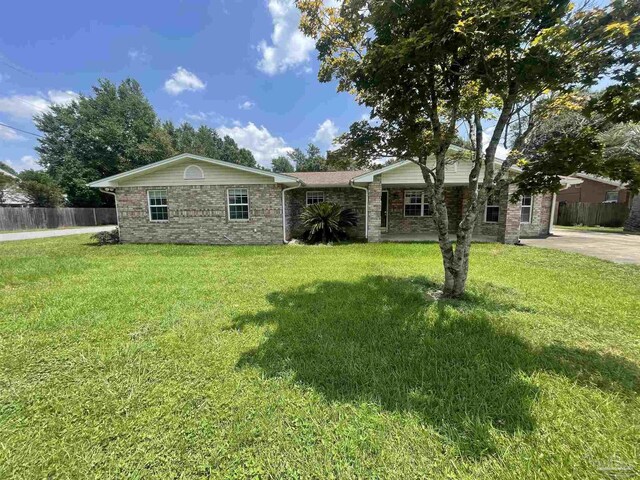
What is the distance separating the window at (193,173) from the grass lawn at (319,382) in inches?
270

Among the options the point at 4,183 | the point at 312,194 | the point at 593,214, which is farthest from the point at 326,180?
the point at 4,183

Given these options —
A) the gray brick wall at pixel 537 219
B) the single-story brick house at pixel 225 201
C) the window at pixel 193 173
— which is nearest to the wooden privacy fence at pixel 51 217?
the single-story brick house at pixel 225 201

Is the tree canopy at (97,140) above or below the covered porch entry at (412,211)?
above

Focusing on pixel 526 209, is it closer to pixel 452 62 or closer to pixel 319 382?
pixel 452 62

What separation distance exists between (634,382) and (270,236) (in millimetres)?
10199

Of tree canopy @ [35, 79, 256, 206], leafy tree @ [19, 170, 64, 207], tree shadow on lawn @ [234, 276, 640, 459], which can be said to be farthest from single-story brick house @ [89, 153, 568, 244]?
tree canopy @ [35, 79, 256, 206]

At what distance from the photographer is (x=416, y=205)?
44.8ft

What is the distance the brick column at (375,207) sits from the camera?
11.0 metres

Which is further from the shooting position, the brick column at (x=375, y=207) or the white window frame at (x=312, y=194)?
the white window frame at (x=312, y=194)

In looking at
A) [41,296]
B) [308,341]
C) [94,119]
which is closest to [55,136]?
[94,119]

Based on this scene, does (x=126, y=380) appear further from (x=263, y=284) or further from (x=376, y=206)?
(x=376, y=206)

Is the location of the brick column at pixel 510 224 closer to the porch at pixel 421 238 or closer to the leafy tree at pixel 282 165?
the porch at pixel 421 238

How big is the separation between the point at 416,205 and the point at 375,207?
12.1ft

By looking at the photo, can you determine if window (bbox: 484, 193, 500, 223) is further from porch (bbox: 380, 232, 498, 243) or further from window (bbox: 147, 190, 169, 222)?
window (bbox: 147, 190, 169, 222)
